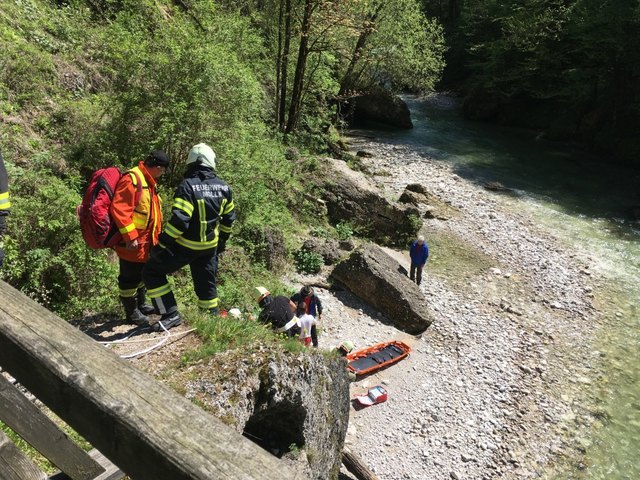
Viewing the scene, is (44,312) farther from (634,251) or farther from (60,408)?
(634,251)

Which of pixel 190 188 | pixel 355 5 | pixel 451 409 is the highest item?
pixel 355 5

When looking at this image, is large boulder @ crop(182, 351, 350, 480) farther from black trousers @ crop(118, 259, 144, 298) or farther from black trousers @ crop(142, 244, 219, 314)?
black trousers @ crop(118, 259, 144, 298)

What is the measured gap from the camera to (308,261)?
12.6 meters

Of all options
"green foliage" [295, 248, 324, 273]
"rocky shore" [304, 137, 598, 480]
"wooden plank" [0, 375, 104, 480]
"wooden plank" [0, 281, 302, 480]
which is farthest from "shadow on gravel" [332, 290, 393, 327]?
"wooden plank" [0, 281, 302, 480]

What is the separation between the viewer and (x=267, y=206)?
12.5m

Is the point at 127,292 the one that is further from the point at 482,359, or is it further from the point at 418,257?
the point at 418,257

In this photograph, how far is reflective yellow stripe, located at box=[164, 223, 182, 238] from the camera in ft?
15.8

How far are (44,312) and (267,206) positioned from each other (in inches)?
441

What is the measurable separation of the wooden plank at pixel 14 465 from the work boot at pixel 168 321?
3.42 m

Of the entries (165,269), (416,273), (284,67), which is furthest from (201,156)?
(284,67)

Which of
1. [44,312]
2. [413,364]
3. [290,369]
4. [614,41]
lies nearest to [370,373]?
[413,364]

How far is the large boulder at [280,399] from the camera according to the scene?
4203mm

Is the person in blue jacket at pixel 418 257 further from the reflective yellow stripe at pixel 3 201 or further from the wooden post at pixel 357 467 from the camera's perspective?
the reflective yellow stripe at pixel 3 201

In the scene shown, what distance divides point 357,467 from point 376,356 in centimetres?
295
